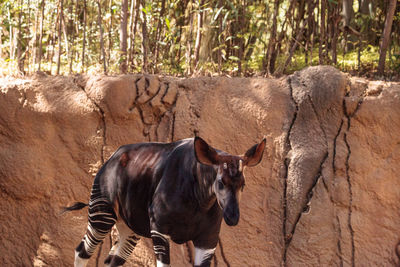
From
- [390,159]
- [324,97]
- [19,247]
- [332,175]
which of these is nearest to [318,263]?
[332,175]

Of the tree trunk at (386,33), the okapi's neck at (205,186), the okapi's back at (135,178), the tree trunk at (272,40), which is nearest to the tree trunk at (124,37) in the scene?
the tree trunk at (272,40)

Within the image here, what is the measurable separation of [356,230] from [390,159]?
68 cm

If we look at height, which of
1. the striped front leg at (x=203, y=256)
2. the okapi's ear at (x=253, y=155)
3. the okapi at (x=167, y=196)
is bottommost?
the striped front leg at (x=203, y=256)

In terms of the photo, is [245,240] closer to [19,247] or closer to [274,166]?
[274,166]

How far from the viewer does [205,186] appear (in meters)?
3.70

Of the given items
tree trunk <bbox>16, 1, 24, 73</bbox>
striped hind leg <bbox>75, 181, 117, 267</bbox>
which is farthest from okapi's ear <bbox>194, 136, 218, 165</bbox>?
tree trunk <bbox>16, 1, 24, 73</bbox>

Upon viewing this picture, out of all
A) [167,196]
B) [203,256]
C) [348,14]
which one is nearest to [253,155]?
[167,196]

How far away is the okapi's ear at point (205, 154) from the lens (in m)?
3.52

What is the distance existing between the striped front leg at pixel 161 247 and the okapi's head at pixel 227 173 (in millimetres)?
576

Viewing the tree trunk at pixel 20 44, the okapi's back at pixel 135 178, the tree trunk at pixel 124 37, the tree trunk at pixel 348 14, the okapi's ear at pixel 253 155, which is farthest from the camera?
the tree trunk at pixel 348 14

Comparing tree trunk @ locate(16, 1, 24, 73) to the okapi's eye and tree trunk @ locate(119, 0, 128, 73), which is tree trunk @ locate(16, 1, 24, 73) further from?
the okapi's eye

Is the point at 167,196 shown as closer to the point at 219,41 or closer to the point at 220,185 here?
the point at 220,185

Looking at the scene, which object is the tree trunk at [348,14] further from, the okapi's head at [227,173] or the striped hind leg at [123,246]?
the okapi's head at [227,173]

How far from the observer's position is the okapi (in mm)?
3518
